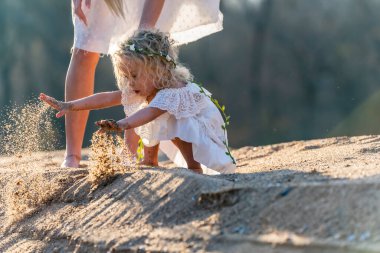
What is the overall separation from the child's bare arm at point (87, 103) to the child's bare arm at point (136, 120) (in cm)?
27

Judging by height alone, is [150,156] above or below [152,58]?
below

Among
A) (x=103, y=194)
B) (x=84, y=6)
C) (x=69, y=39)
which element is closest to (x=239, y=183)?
(x=103, y=194)

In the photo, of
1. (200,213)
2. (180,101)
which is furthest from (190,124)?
(200,213)

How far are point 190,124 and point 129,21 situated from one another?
755 millimetres

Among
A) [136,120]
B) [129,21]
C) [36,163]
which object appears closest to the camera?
[136,120]

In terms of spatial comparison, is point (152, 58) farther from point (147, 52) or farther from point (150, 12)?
point (150, 12)

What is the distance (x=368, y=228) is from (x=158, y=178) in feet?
2.76

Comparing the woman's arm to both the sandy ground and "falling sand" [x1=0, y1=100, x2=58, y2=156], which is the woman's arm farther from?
the sandy ground

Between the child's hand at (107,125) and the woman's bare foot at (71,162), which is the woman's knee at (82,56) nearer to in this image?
the woman's bare foot at (71,162)

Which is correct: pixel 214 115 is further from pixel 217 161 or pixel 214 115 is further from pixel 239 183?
pixel 239 183

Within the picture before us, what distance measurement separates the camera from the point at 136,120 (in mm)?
2801

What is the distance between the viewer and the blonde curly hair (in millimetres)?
2957

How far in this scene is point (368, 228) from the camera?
171 centimetres

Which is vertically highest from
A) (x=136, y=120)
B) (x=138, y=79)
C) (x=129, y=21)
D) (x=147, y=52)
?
(x=129, y=21)
